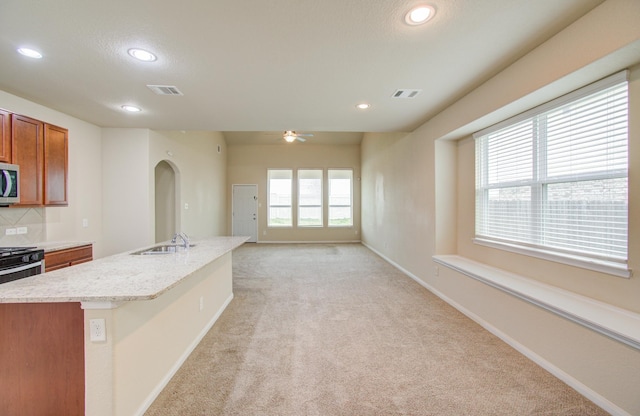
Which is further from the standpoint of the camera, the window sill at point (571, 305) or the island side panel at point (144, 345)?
the window sill at point (571, 305)

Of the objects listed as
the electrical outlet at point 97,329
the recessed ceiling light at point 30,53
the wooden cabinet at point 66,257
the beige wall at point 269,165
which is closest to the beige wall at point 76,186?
the wooden cabinet at point 66,257

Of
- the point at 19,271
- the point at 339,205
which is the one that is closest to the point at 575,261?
the point at 19,271

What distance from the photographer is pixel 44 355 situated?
1.63 m

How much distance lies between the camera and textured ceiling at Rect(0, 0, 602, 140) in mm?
1842

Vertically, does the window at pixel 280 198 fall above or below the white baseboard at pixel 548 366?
above

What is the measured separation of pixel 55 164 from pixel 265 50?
3233 millimetres

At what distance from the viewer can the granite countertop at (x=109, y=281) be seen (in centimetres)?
146

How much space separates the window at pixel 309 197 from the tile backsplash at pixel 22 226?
655 cm

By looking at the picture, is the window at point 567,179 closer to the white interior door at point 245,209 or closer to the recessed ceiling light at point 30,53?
the recessed ceiling light at point 30,53

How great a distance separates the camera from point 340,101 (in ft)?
11.4

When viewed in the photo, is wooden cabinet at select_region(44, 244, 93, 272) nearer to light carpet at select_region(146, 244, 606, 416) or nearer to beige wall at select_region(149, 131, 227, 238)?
beige wall at select_region(149, 131, 227, 238)

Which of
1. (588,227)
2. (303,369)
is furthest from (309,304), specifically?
(588,227)

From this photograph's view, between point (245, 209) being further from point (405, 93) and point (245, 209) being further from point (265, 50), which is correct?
point (265, 50)

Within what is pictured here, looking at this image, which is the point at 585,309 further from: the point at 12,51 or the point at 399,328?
the point at 12,51
